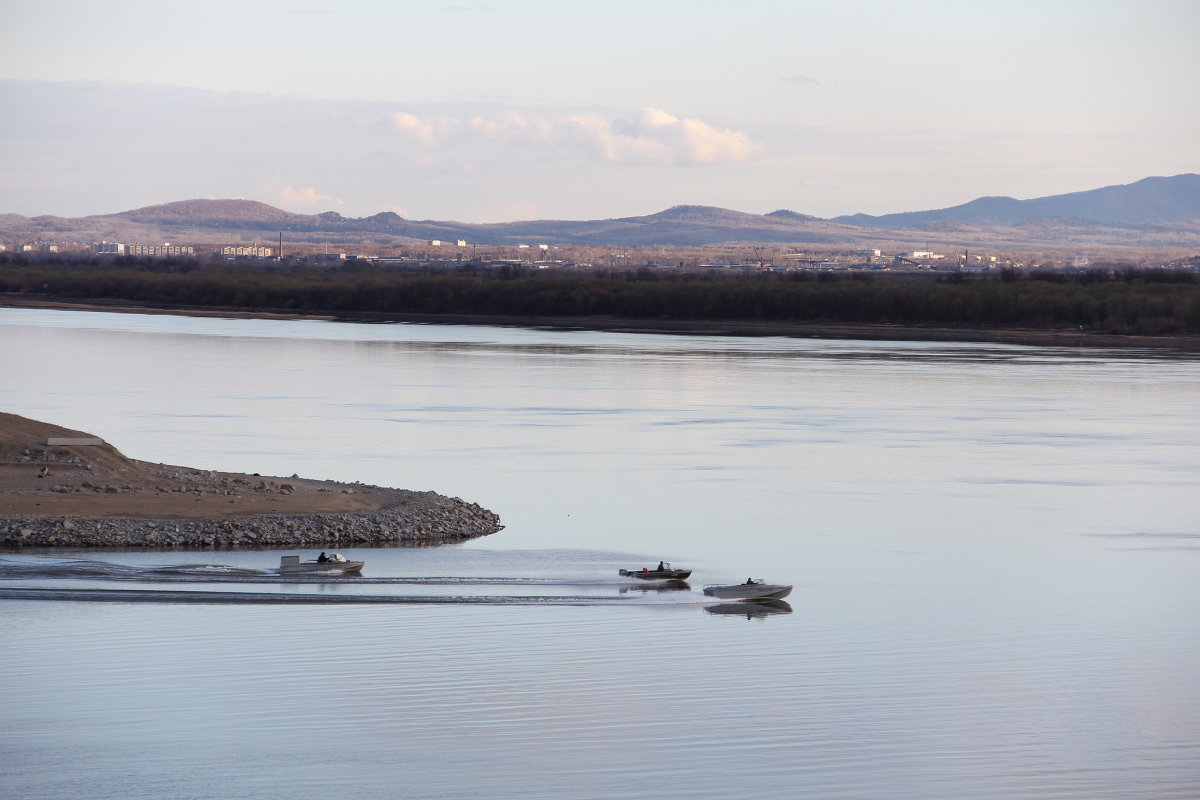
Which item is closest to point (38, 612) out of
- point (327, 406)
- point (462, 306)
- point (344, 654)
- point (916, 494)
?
point (344, 654)

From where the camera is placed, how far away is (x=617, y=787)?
9523 millimetres

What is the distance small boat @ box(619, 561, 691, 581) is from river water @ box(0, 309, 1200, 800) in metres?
0.18

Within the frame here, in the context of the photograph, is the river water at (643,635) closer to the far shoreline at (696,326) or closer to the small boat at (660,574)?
the small boat at (660,574)

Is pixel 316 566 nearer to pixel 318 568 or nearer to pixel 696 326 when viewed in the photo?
pixel 318 568

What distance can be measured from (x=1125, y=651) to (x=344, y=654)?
6.51m

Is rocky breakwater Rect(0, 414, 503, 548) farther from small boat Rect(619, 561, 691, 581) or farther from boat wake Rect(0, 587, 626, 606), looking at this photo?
small boat Rect(619, 561, 691, 581)

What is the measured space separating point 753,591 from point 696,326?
69203mm

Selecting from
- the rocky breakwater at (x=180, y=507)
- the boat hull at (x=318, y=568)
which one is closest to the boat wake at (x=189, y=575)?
the boat hull at (x=318, y=568)

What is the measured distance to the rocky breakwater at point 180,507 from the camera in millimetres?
16312

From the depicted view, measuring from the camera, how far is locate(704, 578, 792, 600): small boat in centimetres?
1458

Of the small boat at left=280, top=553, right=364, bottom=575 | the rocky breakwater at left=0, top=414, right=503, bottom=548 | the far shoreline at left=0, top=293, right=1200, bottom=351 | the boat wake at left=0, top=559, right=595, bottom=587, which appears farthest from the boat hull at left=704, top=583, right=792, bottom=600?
the far shoreline at left=0, top=293, right=1200, bottom=351

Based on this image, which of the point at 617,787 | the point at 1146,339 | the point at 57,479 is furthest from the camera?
the point at 1146,339

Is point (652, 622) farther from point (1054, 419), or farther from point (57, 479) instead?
point (1054, 419)

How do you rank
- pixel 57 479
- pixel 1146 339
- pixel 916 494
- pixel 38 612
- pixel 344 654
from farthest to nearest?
pixel 1146 339, pixel 916 494, pixel 57 479, pixel 38 612, pixel 344 654
